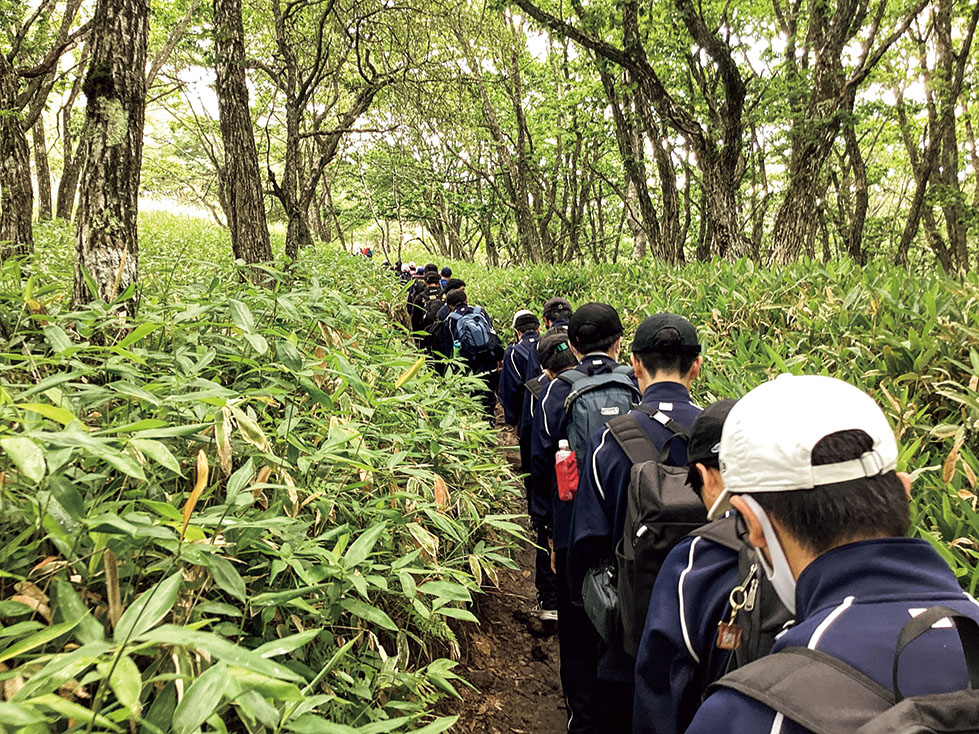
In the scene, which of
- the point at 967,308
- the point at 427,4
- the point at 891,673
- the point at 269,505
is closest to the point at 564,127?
the point at 427,4

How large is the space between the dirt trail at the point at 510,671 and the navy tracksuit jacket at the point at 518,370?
1.99m

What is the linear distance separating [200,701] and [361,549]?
807 mm

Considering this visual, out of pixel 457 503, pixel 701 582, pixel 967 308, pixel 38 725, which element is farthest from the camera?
pixel 967 308

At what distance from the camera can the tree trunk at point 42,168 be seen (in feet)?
38.9

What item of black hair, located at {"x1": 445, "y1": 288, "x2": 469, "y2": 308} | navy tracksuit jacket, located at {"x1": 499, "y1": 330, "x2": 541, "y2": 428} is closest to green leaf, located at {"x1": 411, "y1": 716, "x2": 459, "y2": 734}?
navy tracksuit jacket, located at {"x1": 499, "y1": 330, "x2": 541, "y2": 428}

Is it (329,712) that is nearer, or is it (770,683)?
(770,683)

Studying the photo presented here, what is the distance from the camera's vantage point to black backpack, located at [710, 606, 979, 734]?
0.78 meters

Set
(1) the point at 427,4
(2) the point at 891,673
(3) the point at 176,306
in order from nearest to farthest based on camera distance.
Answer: (2) the point at 891,673 → (3) the point at 176,306 → (1) the point at 427,4

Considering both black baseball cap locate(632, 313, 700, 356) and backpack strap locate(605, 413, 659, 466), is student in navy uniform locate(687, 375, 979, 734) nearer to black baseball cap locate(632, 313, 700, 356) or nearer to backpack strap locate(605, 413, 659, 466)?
backpack strap locate(605, 413, 659, 466)

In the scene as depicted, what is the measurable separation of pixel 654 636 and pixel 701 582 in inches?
9.3

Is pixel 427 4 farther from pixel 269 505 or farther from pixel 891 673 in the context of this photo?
pixel 891 673

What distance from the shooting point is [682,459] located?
2508 millimetres

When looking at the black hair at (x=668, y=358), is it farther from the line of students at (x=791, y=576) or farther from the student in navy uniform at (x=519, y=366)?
the student in navy uniform at (x=519, y=366)

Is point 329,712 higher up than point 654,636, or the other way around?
point 654,636
